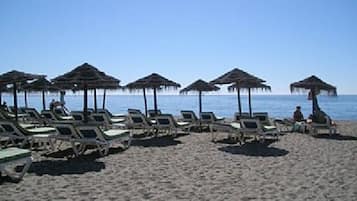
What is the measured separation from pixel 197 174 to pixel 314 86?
8.72 meters

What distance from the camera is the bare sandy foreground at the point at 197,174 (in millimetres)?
4945

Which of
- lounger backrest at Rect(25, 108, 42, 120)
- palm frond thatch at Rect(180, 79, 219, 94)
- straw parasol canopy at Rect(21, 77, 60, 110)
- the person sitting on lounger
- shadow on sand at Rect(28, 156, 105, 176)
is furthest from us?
straw parasol canopy at Rect(21, 77, 60, 110)

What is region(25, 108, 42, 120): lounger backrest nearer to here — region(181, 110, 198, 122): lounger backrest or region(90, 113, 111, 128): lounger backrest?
region(90, 113, 111, 128): lounger backrest

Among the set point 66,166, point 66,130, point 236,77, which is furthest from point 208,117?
point 66,166

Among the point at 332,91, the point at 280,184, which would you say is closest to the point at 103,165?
the point at 280,184

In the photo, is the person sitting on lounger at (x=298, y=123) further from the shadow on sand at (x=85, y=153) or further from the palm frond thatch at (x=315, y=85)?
the shadow on sand at (x=85, y=153)

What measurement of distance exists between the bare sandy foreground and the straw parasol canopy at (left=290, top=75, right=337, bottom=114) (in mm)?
4056

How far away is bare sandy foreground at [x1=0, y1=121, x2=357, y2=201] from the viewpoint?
16.2ft

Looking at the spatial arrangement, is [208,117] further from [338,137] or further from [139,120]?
[338,137]

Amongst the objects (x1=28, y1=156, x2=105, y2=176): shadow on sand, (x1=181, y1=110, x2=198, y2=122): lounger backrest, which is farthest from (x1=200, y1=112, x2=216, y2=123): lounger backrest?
(x1=28, y1=156, x2=105, y2=176): shadow on sand

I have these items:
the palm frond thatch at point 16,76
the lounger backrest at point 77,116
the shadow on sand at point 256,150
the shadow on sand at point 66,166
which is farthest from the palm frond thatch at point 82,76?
the shadow on sand at point 256,150

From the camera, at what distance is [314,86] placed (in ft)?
43.8

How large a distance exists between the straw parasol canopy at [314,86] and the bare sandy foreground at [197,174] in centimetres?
406

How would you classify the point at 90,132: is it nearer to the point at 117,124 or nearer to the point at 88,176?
the point at 88,176
